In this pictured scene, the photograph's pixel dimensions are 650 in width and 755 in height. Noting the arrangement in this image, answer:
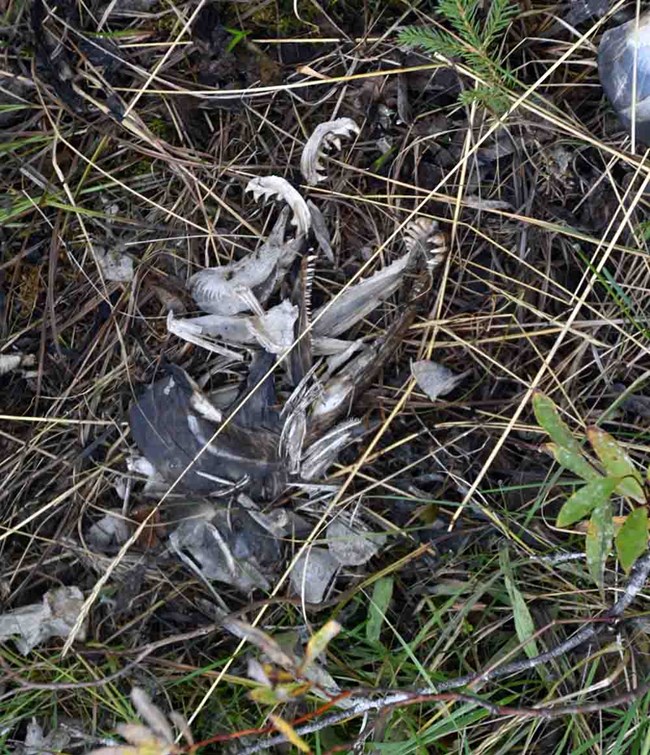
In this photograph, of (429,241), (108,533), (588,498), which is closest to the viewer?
(588,498)

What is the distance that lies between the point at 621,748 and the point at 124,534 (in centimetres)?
115

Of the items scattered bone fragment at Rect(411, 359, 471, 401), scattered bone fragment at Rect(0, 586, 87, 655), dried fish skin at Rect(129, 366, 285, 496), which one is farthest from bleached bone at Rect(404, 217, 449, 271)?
scattered bone fragment at Rect(0, 586, 87, 655)

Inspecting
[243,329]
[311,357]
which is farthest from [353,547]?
[243,329]

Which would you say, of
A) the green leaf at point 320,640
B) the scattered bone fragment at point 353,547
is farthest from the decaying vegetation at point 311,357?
the green leaf at point 320,640

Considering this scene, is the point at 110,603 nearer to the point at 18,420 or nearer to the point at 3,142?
the point at 18,420

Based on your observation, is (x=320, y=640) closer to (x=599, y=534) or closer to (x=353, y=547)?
(x=599, y=534)

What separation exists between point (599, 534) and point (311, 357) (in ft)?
2.44

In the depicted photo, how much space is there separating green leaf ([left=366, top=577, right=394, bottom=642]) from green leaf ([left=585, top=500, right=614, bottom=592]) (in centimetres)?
52

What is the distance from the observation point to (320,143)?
174 centimetres

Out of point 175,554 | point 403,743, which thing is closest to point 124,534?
point 175,554

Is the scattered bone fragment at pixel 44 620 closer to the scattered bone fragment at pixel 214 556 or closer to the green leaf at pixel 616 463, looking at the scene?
the scattered bone fragment at pixel 214 556

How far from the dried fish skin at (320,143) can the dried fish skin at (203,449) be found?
54 cm

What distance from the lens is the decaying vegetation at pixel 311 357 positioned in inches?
65.9

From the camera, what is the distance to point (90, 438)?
1.83 m
